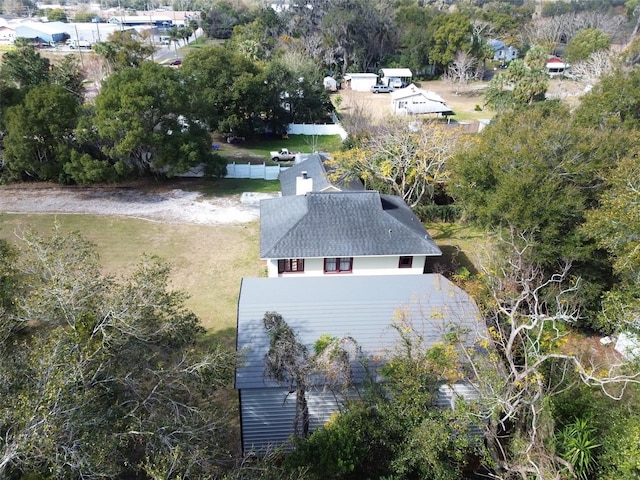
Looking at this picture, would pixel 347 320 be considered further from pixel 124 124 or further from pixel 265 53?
pixel 265 53

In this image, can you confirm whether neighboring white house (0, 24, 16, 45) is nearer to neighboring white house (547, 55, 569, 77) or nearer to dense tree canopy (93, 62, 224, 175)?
dense tree canopy (93, 62, 224, 175)

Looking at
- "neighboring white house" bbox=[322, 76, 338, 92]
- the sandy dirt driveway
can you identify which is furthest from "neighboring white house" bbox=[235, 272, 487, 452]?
"neighboring white house" bbox=[322, 76, 338, 92]

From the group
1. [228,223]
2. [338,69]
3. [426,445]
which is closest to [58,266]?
[426,445]

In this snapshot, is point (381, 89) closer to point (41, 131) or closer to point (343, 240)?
point (41, 131)

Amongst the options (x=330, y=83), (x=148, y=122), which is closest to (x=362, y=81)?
(x=330, y=83)

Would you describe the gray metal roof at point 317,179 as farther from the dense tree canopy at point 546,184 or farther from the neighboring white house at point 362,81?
the neighboring white house at point 362,81

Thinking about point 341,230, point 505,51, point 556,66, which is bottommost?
point 341,230

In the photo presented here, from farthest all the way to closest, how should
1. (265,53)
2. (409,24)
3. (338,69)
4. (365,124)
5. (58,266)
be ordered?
(409,24), (338,69), (265,53), (365,124), (58,266)
